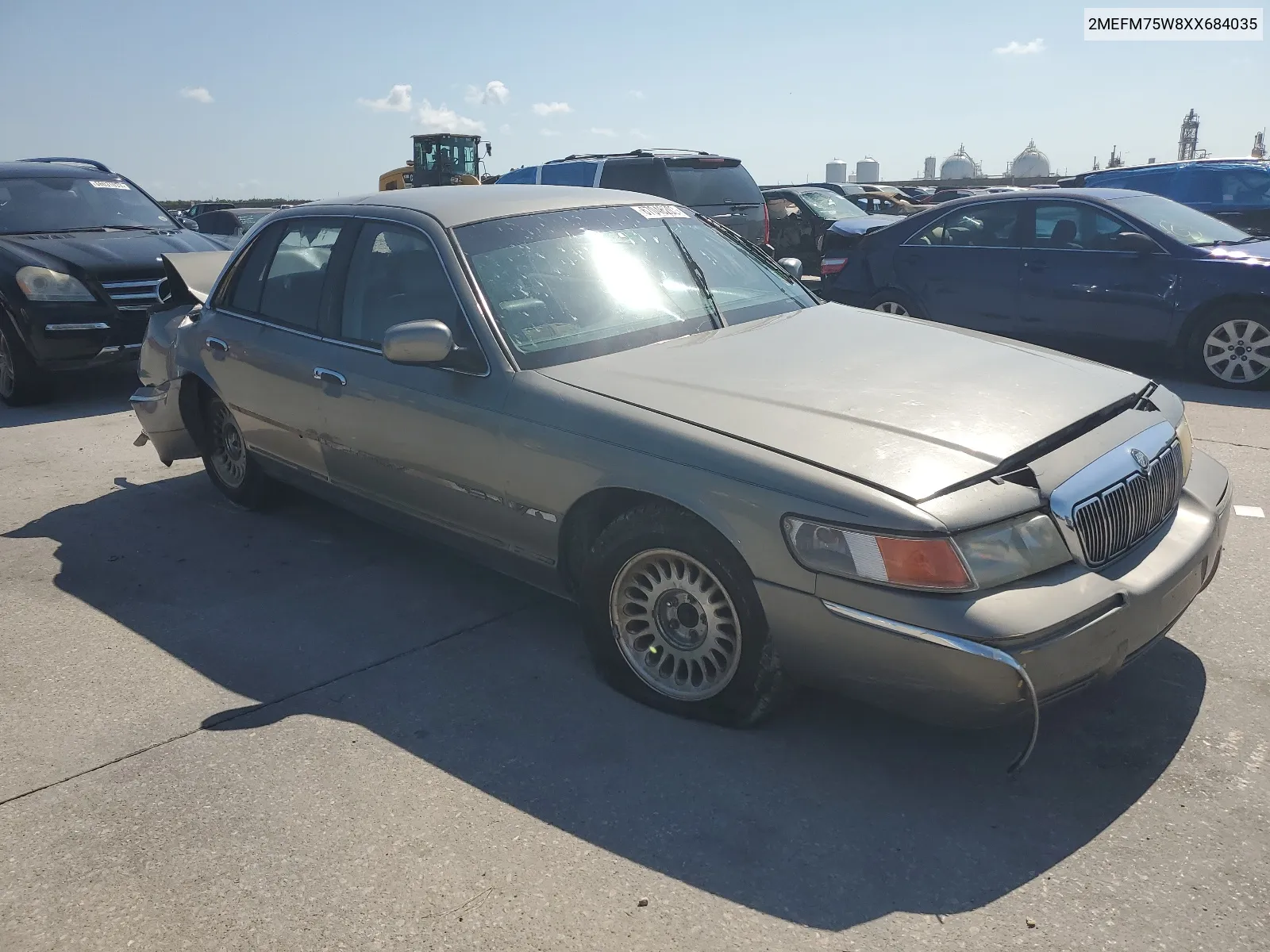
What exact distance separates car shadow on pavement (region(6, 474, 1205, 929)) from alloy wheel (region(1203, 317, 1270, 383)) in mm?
5049

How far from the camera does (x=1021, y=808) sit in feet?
9.59

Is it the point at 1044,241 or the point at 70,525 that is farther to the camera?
the point at 1044,241

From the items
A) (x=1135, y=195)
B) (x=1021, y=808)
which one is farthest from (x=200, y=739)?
(x=1135, y=195)

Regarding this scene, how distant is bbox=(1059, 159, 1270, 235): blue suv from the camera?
12430mm

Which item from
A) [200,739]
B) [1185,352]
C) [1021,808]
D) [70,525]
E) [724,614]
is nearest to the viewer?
[1021,808]

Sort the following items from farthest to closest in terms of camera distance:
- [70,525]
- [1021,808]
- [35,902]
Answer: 1. [70,525]
2. [1021,808]
3. [35,902]

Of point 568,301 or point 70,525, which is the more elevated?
point 568,301

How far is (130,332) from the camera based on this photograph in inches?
337

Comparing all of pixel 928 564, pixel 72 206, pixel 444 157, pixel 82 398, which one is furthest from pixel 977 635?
pixel 444 157

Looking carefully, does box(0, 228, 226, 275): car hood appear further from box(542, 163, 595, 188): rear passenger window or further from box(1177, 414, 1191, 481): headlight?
box(1177, 414, 1191, 481): headlight

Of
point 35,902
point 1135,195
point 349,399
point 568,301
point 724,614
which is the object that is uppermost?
point 1135,195

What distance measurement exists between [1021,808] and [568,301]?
2.32 m

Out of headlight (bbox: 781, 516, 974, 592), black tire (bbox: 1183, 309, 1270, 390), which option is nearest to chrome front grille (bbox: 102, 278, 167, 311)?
headlight (bbox: 781, 516, 974, 592)

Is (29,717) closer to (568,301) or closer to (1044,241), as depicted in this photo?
(568,301)
